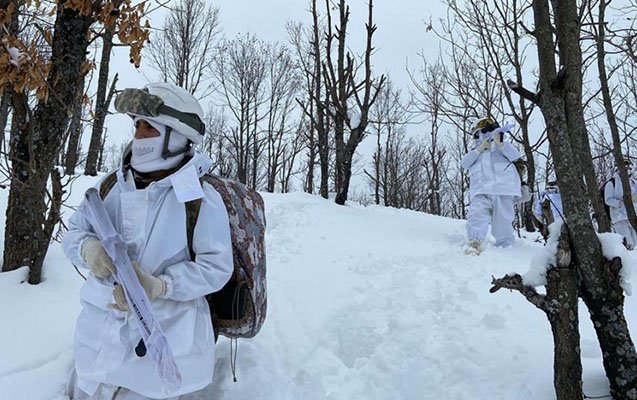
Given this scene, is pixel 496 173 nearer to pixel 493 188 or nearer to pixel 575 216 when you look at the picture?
pixel 493 188

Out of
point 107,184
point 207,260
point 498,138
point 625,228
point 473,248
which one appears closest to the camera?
point 207,260

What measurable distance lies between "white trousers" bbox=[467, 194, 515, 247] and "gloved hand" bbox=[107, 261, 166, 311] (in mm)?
4838

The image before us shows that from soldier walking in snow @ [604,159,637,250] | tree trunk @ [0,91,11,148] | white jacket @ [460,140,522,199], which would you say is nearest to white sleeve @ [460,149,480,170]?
white jacket @ [460,140,522,199]

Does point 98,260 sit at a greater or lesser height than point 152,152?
lesser

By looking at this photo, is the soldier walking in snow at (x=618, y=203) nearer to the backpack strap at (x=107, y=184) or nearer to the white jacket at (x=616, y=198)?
the white jacket at (x=616, y=198)

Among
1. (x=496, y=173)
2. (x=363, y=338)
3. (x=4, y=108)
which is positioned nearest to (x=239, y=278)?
(x=363, y=338)

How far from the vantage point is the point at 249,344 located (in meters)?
2.86

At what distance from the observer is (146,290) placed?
1761 mm

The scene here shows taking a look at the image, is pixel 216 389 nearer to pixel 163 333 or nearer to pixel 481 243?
Result: pixel 163 333

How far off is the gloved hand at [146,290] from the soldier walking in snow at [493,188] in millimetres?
4811

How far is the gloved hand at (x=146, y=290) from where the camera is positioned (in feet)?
5.73

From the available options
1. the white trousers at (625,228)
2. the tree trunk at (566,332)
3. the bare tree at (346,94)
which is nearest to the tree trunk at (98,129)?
the bare tree at (346,94)

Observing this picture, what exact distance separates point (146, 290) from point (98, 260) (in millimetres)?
245

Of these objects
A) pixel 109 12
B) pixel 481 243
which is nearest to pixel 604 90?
pixel 481 243
